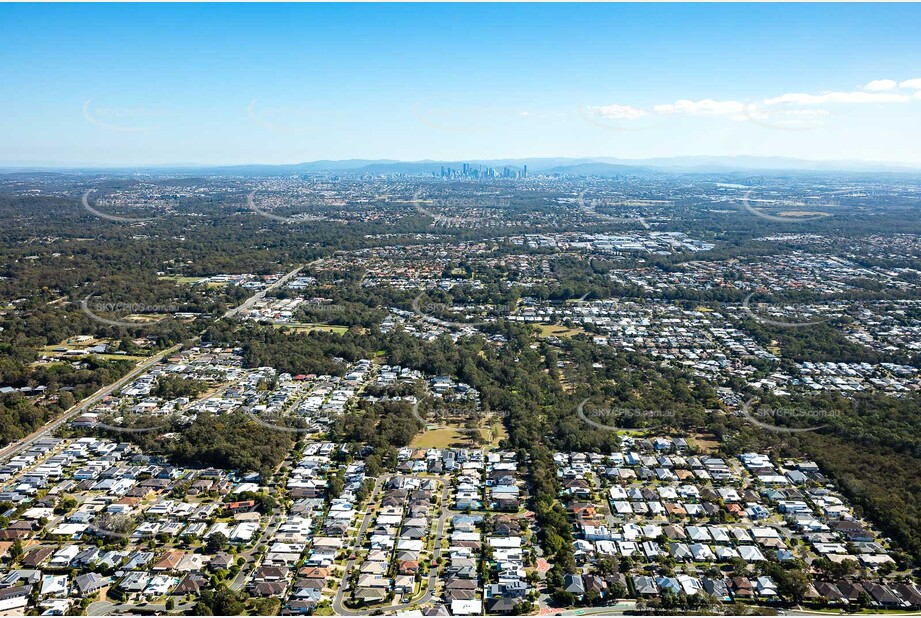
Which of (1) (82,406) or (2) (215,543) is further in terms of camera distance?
(1) (82,406)

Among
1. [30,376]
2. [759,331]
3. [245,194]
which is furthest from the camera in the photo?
[245,194]

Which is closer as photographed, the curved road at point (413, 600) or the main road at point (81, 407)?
the curved road at point (413, 600)

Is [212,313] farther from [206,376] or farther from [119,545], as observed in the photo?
[119,545]

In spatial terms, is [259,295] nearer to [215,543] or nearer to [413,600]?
[215,543]

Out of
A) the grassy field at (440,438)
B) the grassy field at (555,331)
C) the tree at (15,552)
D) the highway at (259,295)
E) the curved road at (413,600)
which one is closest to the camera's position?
the curved road at (413,600)

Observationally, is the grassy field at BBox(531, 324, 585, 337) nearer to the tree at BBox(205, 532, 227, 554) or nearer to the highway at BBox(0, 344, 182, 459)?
the highway at BBox(0, 344, 182, 459)

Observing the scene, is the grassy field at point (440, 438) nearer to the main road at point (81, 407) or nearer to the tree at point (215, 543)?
the tree at point (215, 543)

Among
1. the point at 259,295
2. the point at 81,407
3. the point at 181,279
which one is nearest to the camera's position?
the point at 81,407

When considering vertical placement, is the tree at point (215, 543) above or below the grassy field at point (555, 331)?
above

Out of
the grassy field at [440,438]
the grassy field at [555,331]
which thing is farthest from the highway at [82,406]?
the grassy field at [555,331]

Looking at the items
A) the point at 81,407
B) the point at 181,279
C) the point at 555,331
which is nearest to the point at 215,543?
the point at 81,407

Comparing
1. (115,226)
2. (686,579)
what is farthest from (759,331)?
(115,226)
